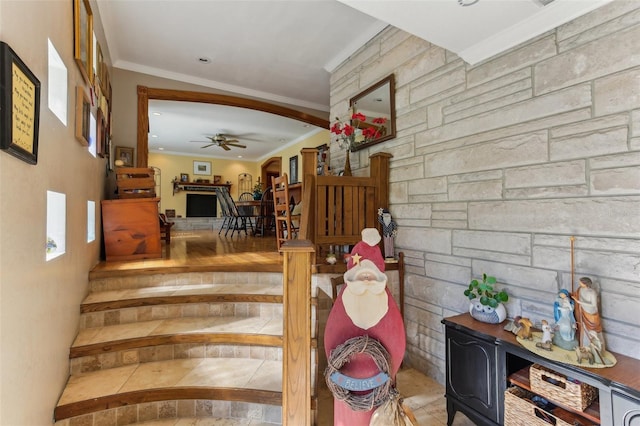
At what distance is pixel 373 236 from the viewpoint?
144 centimetres

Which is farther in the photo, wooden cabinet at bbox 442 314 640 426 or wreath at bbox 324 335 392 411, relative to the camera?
wreath at bbox 324 335 392 411

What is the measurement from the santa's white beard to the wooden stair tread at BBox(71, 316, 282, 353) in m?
0.83

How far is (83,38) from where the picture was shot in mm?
2012

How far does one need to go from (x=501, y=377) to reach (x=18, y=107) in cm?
228

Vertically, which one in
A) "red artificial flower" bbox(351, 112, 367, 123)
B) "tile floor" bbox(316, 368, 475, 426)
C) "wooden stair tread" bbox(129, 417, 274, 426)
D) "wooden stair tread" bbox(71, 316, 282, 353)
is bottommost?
"tile floor" bbox(316, 368, 475, 426)

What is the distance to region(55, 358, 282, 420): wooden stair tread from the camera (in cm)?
154

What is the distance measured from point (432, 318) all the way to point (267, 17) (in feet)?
9.83

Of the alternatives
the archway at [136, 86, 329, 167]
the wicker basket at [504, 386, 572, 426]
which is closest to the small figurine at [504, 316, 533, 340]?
the wicker basket at [504, 386, 572, 426]

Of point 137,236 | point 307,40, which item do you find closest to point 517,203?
point 307,40

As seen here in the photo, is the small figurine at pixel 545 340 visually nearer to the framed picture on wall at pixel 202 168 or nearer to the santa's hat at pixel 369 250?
the santa's hat at pixel 369 250

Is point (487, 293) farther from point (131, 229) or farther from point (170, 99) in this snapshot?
point (170, 99)

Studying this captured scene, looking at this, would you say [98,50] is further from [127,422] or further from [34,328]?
[127,422]

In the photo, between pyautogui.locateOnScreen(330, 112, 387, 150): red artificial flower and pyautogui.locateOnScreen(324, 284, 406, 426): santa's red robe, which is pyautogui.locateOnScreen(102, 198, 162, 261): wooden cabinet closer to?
pyautogui.locateOnScreen(330, 112, 387, 150): red artificial flower

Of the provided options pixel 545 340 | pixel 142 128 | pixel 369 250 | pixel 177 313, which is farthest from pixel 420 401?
pixel 142 128
